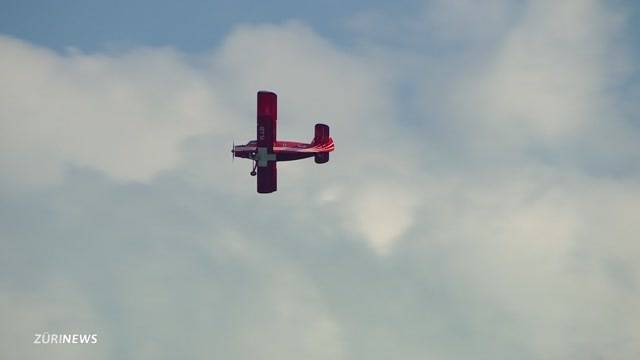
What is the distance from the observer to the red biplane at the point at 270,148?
337 feet

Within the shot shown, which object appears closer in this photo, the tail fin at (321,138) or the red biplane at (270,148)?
the red biplane at (270,148)

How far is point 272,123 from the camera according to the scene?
102875 millimetres

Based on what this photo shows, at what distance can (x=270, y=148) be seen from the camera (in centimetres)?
10394

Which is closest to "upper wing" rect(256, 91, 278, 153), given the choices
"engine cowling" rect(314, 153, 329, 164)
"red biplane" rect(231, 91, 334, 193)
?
"red biplane" rect(231, 91, 334, 193)

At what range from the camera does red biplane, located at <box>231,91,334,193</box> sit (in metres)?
103

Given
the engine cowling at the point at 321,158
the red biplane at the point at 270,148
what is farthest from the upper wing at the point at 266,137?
the engine cowling at the point at 321,158

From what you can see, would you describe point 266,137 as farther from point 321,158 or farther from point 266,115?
point 321,158

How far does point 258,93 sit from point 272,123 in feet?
8.56

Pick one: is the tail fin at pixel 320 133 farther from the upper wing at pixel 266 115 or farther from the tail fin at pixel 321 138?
the upper wing at pixel 266 115

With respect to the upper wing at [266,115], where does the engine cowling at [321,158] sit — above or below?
below

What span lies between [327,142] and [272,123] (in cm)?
636

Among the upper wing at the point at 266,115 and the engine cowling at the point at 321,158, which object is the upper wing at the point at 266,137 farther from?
the engine cowling at the point at 321,158

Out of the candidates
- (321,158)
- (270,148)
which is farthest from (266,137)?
(321,158)

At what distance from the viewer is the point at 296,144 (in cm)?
10544
